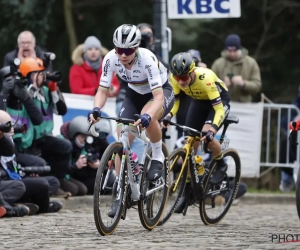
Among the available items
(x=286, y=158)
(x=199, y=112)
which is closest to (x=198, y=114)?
(x=199, y=112)

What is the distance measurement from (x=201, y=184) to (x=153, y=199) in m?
1.27

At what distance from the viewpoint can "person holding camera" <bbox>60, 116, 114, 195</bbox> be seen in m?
15.6

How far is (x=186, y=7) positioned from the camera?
1584cm

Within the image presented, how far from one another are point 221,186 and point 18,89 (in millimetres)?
2615

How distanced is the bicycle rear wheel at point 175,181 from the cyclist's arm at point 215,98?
52 centimetres

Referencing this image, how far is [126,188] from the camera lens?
37.7 ft

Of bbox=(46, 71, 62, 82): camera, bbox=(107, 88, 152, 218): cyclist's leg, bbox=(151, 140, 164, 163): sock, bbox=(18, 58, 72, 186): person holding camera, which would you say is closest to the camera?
bbox=(107, 88, 152, 218): cyclist's leg

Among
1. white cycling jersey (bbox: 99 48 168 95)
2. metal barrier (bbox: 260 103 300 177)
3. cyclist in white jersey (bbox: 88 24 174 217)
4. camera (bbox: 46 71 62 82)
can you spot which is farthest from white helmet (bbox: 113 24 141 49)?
metal barrier (bbox: 260 103 300 177)

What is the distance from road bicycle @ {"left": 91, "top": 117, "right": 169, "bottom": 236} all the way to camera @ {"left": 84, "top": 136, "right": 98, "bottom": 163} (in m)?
3.27

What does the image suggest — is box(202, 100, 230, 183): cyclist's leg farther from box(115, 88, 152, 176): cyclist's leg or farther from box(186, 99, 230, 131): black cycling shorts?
box(115, 88, 152, 176): cyclist's leg

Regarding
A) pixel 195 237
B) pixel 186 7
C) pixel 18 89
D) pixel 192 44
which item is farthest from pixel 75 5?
pixel 195 237

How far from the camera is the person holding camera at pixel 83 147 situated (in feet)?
51.1

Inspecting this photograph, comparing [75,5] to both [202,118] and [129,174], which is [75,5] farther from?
[129,174]

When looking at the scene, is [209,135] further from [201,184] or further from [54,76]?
[54,76]
